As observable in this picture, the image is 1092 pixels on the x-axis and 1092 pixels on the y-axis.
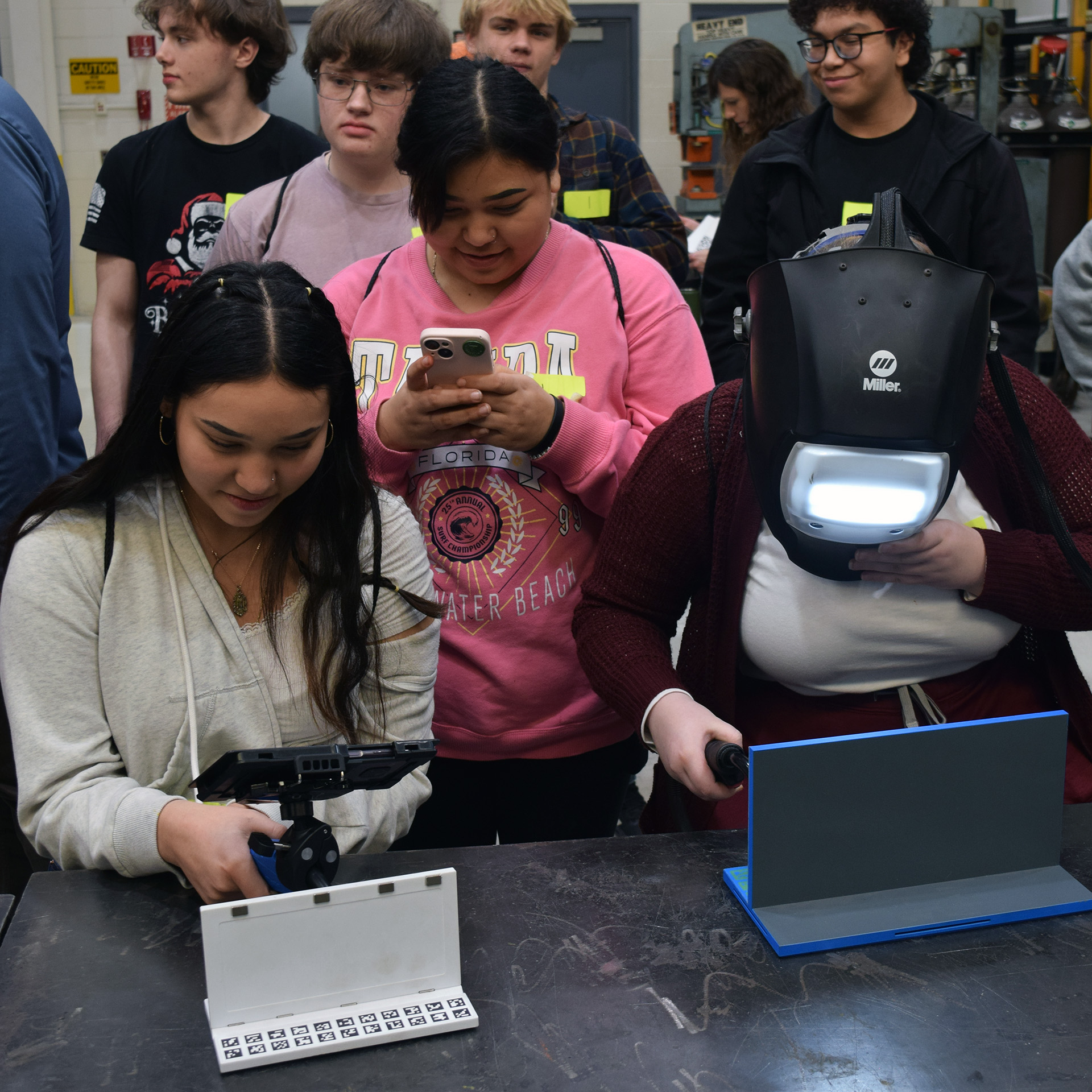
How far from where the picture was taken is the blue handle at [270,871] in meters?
0.98

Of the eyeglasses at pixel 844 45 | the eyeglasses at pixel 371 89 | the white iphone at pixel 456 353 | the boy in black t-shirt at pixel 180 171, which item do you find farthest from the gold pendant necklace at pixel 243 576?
the eyeglasses at pixel 844 45

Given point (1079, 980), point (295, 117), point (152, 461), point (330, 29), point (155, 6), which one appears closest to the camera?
point (1079, 980)

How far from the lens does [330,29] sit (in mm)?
1903

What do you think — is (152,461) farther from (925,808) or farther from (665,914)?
(925,808)

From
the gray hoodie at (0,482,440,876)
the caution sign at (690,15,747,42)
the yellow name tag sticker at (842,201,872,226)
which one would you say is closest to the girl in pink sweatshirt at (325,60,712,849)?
the gray hoodie at (0,482,440,876)

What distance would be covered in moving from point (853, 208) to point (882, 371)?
149 cm

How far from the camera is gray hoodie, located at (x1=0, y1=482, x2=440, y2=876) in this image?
3.71 feet

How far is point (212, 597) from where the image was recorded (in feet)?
4.01

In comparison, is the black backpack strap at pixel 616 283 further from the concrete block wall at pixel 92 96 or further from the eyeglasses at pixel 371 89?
the concrete block wall at pixel 92 96

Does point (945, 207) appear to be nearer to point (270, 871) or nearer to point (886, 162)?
point (886, 162)

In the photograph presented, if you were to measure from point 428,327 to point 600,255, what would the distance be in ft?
0.80

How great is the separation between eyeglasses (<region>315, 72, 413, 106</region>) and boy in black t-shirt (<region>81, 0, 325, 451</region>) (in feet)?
1.21

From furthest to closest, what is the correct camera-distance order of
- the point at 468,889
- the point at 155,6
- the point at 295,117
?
the point at 295,117 → the point at 155,6 → the point at 468,889

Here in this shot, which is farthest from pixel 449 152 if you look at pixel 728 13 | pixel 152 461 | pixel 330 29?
pixel 728 13
